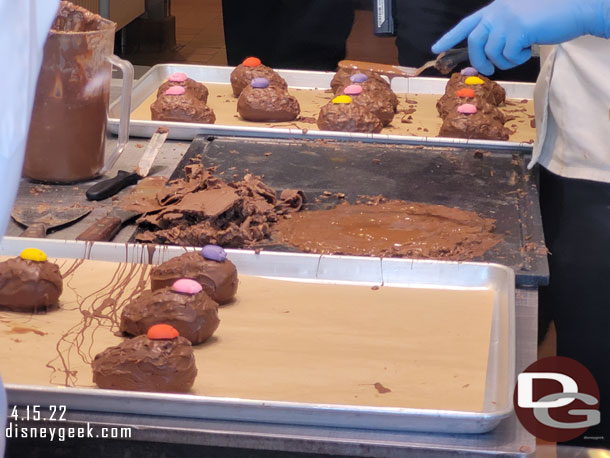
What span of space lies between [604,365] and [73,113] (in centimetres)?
141

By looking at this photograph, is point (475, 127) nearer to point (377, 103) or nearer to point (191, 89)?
point (377, 103)

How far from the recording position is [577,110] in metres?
2.11

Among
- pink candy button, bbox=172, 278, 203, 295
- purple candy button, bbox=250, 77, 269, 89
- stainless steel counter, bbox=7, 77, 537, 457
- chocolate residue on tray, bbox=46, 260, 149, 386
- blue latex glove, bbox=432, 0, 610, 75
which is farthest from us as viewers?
purple candy button, bbox=250, 77, 269, 89

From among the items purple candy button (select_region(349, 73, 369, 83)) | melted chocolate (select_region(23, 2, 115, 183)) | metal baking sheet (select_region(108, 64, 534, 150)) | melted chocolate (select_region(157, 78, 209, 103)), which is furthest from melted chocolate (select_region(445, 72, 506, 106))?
melted chocolate (select_region(23, 2, 115, 183))

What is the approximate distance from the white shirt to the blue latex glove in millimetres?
167

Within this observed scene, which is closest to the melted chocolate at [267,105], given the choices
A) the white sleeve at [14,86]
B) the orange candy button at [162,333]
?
the orange candy button at [162,333]

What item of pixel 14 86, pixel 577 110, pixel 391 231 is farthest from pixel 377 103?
pixel 14 86

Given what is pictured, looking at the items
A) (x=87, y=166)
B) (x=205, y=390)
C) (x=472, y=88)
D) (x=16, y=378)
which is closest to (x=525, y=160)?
(x=472, y=88)

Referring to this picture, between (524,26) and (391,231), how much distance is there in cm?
54

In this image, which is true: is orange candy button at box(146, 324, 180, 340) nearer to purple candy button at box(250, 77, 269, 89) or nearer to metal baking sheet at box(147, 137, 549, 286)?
metal baking sheet at box(147, 137, 549, 286)

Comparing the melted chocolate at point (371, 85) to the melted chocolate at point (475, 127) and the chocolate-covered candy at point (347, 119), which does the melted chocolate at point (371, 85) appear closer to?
the chocolate-covered candy at point (347, 119)

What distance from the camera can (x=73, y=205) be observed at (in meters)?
1.92

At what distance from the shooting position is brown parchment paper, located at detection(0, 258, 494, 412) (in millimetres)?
1254

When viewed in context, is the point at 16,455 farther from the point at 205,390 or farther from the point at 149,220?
the point at 149,220
